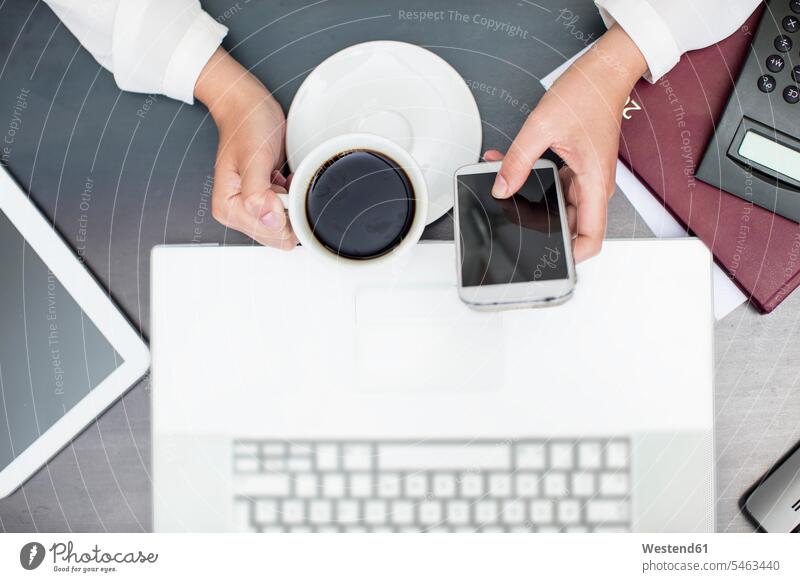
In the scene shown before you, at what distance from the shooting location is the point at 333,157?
1.06 feet

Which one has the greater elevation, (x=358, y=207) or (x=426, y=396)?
(x=358, y=207)

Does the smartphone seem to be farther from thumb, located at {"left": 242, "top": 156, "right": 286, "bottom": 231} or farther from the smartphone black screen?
thumb, located at {"left": 242, "top": 156, "right": 286, "bottom": 231}

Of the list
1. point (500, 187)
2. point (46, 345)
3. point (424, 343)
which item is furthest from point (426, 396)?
point (46, 345)

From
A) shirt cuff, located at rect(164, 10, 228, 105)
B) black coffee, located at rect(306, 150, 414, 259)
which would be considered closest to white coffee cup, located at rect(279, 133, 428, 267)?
black coffee, located at rect(306, 150, 414, 259)

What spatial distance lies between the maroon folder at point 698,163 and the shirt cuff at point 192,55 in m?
0.27

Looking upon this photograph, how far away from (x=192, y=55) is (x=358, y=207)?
16 cm

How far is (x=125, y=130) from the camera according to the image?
0.40 m

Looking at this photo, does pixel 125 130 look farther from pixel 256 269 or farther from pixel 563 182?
pixel 563 182

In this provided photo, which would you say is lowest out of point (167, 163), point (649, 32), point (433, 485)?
point (433, 485)

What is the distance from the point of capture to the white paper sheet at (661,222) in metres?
0.38

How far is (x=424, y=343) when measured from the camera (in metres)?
0.36

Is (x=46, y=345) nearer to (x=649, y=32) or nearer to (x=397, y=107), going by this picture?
(x=397, y=107)

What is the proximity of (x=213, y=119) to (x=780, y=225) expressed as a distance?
369 mm

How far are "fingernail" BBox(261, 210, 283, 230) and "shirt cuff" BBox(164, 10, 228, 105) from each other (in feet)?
0.39
